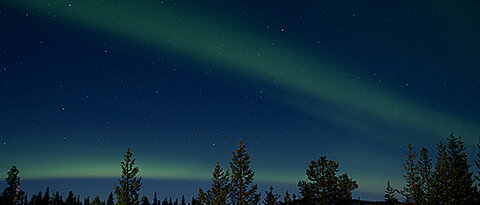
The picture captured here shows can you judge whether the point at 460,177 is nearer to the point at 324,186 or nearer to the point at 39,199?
the point at 324,186

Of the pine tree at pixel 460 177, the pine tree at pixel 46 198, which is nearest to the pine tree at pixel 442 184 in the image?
the pine tree at pixel 460 177

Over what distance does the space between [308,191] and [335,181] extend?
2754 mm

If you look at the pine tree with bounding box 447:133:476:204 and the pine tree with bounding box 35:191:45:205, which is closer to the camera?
the pine tree with bounding box 447:133:476:204

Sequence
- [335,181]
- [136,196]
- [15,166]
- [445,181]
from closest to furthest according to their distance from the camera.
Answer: [136,196]
[335,181]
[445,181]
[15,166]

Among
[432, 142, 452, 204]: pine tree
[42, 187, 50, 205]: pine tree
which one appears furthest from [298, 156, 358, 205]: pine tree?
[42, 187, 50, 205]: pine tree

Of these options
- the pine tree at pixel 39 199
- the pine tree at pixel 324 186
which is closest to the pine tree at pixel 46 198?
the pine tree at pixel 39 199

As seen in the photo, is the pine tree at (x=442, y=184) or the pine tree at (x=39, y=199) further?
the pine tree at (x=39, y=199)

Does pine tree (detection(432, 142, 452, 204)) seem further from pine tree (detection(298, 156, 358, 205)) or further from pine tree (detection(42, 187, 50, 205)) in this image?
pine tree (detection(42, 187, 50, 205))

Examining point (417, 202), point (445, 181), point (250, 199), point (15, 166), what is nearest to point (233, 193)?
point (250, 199)

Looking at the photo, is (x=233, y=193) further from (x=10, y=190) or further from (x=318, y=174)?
(x=10, y=190)

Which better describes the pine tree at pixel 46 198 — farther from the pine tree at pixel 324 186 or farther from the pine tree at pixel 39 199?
the pine tree at pixel 324 186

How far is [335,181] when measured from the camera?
3017 centimetres

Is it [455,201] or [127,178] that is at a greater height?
[127,178]

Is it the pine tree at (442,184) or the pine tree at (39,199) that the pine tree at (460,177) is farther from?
the pine tree at (39,199)
